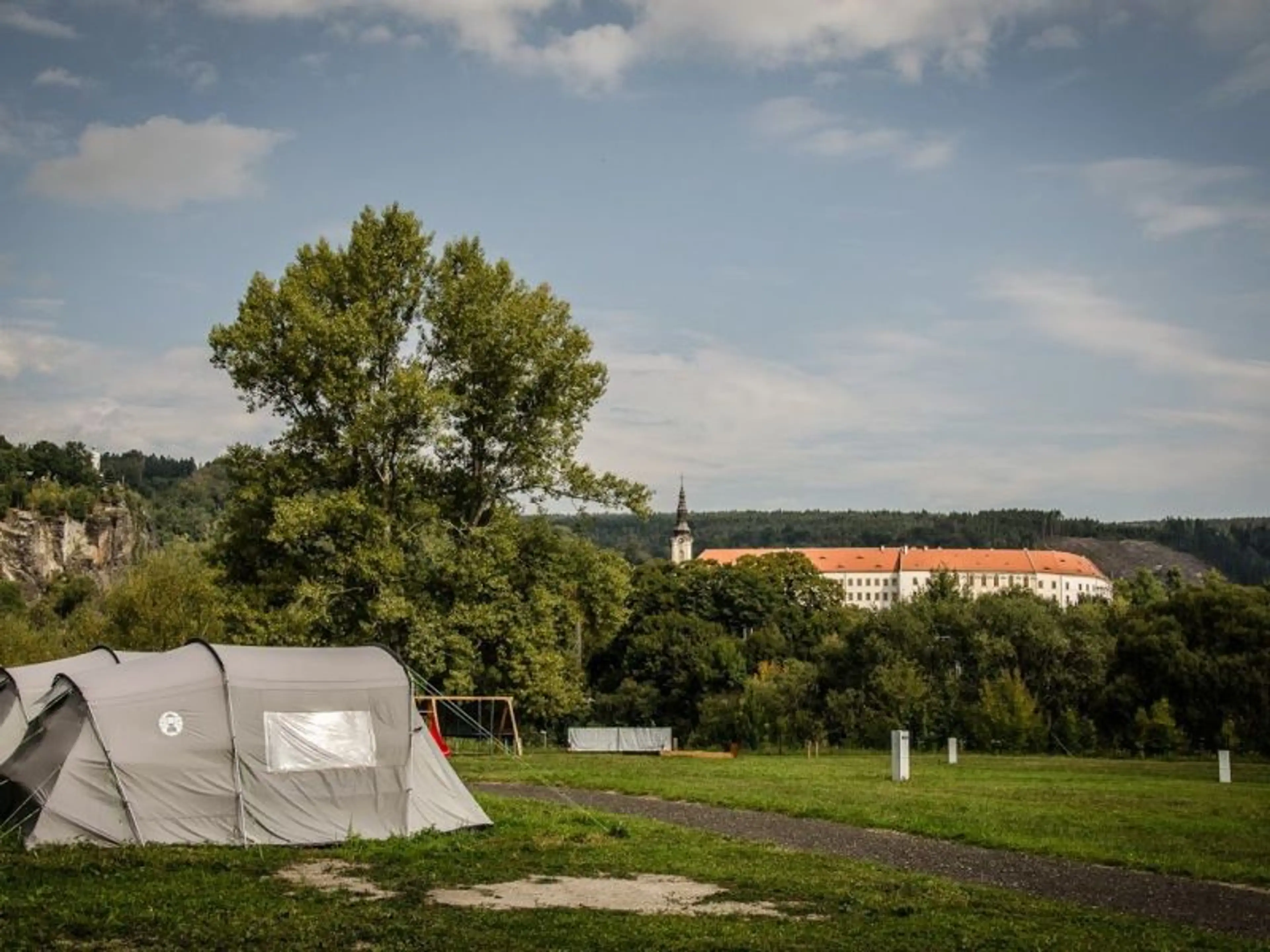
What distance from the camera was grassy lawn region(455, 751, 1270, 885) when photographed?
19250mm

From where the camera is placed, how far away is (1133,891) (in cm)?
1556

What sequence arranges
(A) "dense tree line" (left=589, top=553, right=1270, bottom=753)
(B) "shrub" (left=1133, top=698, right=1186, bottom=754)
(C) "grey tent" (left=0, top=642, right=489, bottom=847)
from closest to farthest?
(C) "grey tent" (left=0, top=642, right=489, bottom=847) → (B) "shrub" (left=1133, top=698, right=1186, bottom=754) → (A) "dense tree line" (left=589, top=553, right=1270, bottom=753)

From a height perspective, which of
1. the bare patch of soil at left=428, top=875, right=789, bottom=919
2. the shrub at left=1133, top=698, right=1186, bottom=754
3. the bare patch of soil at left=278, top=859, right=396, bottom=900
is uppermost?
Result: the bare patch of soil at left=428, top=875, right=789, bottom=919

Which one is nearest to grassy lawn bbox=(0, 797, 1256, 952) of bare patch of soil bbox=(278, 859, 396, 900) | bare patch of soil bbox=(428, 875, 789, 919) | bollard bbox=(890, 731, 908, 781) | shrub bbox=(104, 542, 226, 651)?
bare patch of soil bbox=(278, 859, 396, 900)

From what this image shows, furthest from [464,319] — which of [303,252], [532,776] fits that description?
[532,776]

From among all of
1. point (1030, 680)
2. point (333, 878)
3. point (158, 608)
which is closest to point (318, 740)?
point (333, 878)

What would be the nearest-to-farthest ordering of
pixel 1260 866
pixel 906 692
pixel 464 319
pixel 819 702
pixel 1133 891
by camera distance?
pixel 1133 891 → pixel 1260 866 → pixel 464 319 → pixel 906 692 → pixel 819 702

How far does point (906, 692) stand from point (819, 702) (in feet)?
21.5

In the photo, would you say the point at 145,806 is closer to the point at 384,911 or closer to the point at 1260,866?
the point at 384,911

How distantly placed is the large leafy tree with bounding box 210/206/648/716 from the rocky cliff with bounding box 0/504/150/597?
A: 145 meters

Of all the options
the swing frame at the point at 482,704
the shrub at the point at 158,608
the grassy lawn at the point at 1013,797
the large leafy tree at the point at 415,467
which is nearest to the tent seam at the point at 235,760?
the grassy lawn at the point at 1013,797

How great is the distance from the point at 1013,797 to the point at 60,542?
185 m

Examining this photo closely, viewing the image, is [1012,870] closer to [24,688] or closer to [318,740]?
[318,740]

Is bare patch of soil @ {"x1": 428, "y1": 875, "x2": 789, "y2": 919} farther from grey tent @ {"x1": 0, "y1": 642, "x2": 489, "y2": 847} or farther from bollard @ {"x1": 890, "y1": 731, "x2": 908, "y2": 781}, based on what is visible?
Result: bollard @ {"x1": 890, "y1": 731, "x2": 908, "y2": 781}
